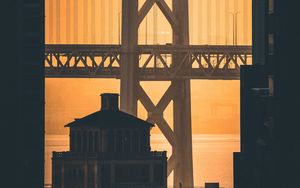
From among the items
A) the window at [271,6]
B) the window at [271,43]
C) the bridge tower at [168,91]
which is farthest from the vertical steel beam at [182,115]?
the window at [271,43]

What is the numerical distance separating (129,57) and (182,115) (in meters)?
6.99

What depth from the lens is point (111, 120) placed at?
140750 millimetres

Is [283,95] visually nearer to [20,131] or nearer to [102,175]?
[20,131]

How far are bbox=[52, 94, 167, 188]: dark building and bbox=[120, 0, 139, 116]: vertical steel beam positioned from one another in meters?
1.52

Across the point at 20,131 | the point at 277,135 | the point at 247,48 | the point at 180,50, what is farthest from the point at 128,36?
the point at 277,135

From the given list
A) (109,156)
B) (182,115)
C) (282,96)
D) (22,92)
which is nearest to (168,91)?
(182,115)

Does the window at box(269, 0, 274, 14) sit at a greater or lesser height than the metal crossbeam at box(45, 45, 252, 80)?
lesser

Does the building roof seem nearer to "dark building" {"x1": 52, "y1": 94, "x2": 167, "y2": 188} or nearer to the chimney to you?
"dark building" {"x1": 52, "y1": 94, "x2": 167, "y2": 188}

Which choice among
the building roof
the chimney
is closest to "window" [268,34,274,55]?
the chimney

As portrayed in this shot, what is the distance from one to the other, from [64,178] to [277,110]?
79856 millimetres

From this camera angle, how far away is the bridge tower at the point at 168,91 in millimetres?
139250

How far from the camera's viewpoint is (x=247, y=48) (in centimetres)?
15550

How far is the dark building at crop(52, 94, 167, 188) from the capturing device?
456 ft

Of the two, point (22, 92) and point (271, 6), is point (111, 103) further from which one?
point (271, 6)
